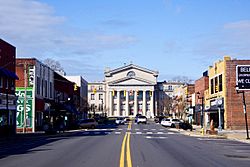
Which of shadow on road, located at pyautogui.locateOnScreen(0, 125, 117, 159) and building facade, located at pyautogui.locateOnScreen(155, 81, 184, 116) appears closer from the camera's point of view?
shadow on road, located at pyautogui.locateOnScreen(0, 125, 117, 159)

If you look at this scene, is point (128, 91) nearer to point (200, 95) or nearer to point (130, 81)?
point (130, 81)

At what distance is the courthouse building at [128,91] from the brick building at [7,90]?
110m

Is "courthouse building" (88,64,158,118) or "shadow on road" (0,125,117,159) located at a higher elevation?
"courthouse building" (88,64,158,118)

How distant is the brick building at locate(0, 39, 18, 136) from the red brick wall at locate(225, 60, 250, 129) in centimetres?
2876

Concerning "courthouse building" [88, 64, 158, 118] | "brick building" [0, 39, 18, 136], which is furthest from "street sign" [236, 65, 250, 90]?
"courthouse building" [88, 64, 158, 118]

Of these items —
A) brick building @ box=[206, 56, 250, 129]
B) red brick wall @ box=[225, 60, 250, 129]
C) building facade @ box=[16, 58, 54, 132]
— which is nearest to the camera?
building facade @ box=[16, 58, 54, 132]

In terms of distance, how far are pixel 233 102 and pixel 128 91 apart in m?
101

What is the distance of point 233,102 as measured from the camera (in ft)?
212

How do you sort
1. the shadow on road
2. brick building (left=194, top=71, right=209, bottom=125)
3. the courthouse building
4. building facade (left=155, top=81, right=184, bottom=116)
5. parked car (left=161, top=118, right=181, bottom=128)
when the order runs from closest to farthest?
the shadow on road < parked car (left=161, top=118, right=181, bottom=128) < brick building (left=194, top=71, right=209, bottom=125) < the courthouse building < building facade (left=155, top=81, right=184, bottom=116)

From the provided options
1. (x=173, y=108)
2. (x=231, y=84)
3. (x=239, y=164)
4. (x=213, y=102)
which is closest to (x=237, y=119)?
(x=231, y=84)

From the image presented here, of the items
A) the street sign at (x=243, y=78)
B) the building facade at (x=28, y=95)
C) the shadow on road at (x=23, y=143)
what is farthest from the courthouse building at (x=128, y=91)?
the shadow on road at (x=23, y=143)

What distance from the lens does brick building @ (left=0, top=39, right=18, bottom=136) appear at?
155 ft

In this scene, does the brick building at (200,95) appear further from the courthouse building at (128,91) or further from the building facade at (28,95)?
the courthouse building at (128,91)

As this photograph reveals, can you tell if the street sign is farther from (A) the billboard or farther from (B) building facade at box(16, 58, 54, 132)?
(A) the billboard
